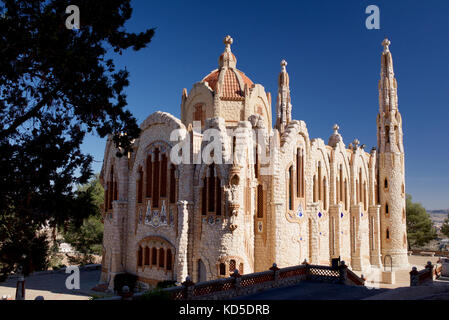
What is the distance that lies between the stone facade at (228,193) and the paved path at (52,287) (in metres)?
2.39

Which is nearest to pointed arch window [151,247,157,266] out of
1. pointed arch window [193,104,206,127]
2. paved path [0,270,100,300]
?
paved path [0,270,100,300]

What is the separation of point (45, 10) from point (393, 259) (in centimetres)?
3694

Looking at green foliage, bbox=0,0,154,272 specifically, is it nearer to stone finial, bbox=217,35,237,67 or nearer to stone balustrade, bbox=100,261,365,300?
stone balustrade, bbox=100,261,365,300

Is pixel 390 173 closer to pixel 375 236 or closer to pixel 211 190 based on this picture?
pixel 375 236

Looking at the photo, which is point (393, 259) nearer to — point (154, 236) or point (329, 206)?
point (329, 206)

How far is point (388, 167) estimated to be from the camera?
38.8m

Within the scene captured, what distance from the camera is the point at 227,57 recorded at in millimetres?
31062

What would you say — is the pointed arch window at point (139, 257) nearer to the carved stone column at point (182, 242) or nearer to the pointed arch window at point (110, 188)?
the carved stone column at point (182, 242)

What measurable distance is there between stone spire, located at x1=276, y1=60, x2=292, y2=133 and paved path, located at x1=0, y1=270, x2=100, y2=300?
19599 millimetres

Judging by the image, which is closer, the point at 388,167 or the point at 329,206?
the point at 329,206

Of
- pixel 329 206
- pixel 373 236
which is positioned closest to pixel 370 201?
pixel 373 236

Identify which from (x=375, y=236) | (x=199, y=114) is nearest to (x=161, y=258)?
(x=199, y=114)

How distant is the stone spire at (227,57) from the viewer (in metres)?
30.9

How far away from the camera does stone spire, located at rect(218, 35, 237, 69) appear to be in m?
30.9
